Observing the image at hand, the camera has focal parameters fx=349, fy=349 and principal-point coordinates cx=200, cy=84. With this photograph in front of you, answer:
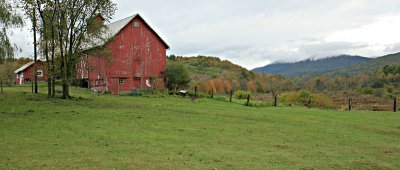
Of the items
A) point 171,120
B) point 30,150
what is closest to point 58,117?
point 171,120

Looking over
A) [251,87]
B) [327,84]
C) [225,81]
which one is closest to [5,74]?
[225,81]

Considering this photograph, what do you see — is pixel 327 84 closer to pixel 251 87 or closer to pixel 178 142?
pixel 251 87

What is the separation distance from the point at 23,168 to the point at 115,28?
38377mm

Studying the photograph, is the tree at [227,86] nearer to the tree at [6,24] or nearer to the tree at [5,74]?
the tree at [5,74]

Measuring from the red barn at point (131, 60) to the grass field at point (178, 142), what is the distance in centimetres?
2078

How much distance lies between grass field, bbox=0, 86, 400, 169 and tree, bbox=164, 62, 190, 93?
24.1 metres

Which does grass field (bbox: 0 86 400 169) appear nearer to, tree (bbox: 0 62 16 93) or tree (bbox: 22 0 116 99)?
tree (bbox: 22 0 116 99)

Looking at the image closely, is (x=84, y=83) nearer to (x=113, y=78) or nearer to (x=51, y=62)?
(x=113, y=78)

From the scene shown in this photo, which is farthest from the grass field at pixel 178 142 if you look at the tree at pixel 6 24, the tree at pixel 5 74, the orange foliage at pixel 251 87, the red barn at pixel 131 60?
the orange foliage at pixel 251 87

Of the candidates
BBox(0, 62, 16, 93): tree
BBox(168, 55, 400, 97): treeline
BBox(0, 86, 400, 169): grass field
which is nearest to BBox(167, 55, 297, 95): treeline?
BBox(168, 55, 400, 97): treeline

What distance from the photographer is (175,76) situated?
49.2 meters

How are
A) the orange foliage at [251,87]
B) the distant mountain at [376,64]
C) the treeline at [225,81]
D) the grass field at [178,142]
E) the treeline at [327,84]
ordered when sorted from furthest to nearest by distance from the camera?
1. the distant mountain at [376,64]
2. the orange foliage at [251,87]
3. the treeline at [327,84]
4. the treeline at [225,81]
5. the grass field at [178,142]

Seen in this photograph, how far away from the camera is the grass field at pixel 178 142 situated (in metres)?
11.8

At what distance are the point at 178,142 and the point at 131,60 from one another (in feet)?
108
